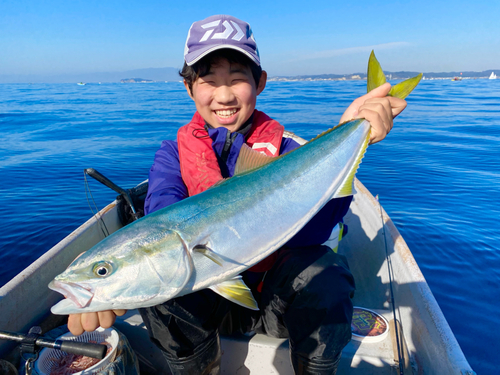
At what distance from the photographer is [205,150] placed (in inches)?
114

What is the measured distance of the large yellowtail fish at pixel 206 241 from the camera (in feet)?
5.35

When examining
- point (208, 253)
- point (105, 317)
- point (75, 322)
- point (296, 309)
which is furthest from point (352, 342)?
point (75, 322)

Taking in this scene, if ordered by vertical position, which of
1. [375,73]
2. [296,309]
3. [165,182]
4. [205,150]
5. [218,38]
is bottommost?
[296,309]

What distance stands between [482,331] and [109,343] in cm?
508

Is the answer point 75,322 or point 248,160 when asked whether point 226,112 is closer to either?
point 248,160

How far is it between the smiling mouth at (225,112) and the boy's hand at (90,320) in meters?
1.98

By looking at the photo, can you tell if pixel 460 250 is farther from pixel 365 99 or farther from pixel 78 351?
pixel 78 351

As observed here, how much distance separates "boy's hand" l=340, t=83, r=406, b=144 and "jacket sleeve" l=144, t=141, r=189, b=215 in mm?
1631

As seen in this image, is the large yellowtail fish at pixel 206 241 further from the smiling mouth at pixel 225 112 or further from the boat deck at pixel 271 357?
the boat deck at pixel 271 357

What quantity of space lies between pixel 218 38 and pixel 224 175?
1302 millimetres

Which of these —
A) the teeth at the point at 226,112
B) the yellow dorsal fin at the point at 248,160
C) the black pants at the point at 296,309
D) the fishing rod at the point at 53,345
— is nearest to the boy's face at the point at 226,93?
the teeth at the point at 226,112

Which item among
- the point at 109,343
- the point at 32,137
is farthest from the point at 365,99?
→ the point at 32,137

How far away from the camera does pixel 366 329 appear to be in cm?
304

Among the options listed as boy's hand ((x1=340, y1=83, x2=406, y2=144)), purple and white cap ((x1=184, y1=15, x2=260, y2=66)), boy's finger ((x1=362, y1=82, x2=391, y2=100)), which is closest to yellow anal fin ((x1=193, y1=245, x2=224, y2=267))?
boy's hand ((x1=340, y1=83, x2=406, y2=144))
